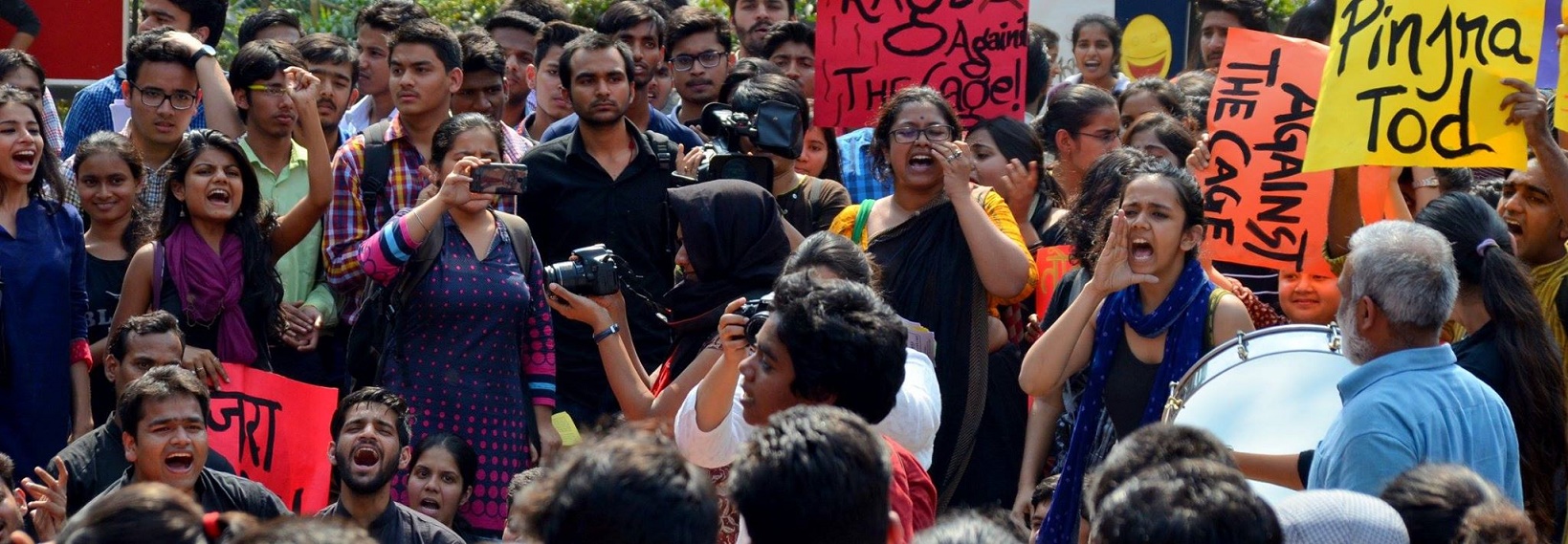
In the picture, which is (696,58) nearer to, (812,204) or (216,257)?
(812,204)

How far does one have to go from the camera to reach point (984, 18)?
7.18m

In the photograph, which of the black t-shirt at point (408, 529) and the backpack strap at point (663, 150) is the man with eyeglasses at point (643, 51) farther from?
the black t-shirt at point (408, 529)

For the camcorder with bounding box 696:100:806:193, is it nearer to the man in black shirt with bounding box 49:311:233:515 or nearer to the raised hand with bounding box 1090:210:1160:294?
the raised hand with bounding box 1090:210:1160:294

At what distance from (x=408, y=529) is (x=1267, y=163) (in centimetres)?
310

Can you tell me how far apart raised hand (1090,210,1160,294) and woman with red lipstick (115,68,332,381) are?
2.86m

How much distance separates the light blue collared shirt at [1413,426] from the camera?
3.90 metres

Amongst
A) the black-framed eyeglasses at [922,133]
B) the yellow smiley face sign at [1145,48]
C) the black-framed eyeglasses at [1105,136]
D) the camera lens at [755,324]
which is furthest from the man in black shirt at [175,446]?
the yellow smiley face sign at [1145,48]

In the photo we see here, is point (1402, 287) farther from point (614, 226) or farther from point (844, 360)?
point (614, 226)

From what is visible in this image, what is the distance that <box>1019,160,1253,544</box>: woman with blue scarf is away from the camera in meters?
4.96

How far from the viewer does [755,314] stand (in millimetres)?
4453

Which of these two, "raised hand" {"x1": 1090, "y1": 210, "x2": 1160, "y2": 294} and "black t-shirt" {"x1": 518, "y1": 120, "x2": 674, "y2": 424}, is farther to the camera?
"black t-shirt" {"x1": 518, "y1": 120, "x2": 674, "y2": 424}

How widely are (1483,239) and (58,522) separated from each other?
13.4 feet

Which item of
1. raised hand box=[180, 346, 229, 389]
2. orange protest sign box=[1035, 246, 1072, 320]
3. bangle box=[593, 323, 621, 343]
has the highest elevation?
bangle box=[593, 323, 621, 343]

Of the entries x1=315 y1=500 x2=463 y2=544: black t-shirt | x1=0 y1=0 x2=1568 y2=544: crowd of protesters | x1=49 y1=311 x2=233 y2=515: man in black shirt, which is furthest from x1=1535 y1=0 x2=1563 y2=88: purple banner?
x1=49 y1=311 x2=233 y2=515: man in black shirt
